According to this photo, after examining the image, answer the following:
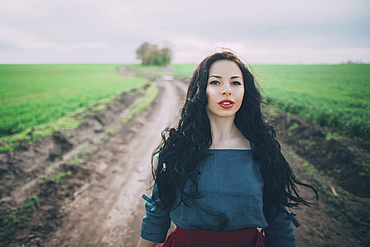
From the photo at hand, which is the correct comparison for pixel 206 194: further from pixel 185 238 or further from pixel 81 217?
pixel 81 217

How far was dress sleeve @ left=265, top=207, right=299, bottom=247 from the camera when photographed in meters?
1.37

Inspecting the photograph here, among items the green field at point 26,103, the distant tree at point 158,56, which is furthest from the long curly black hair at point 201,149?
the distant tree at point 158,56

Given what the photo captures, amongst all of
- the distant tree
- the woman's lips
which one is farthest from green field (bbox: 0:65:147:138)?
the distant tree

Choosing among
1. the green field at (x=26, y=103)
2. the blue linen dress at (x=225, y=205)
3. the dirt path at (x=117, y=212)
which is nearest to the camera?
the blue linen dress at (x=225, y=205)

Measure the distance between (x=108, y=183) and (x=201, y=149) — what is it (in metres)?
3.33

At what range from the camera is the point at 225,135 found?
1497 mm

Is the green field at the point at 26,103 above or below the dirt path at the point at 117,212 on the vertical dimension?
above

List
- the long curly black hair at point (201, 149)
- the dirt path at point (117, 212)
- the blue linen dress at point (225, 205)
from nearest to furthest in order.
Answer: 1. the blue linen dress at point (225, 205)
2. the long curly black hair at point (201, 149)
3. the dirt path at point (117, 212)

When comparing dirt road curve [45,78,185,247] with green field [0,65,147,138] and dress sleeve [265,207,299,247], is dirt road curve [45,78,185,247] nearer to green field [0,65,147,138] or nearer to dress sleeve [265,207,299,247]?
dress sleeve [265,207,299,247]

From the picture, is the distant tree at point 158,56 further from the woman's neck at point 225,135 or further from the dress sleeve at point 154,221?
the dress sleeve at point 154,221

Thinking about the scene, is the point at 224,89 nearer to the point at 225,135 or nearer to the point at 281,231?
the point at 225,135

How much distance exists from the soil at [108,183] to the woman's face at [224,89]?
0.57 metres

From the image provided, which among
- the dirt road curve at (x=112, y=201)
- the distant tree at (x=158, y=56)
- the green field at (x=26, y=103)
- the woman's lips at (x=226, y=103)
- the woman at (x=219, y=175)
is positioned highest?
the distant tree at (x=158, y=56)

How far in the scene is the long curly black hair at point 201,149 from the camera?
1.36 meters
